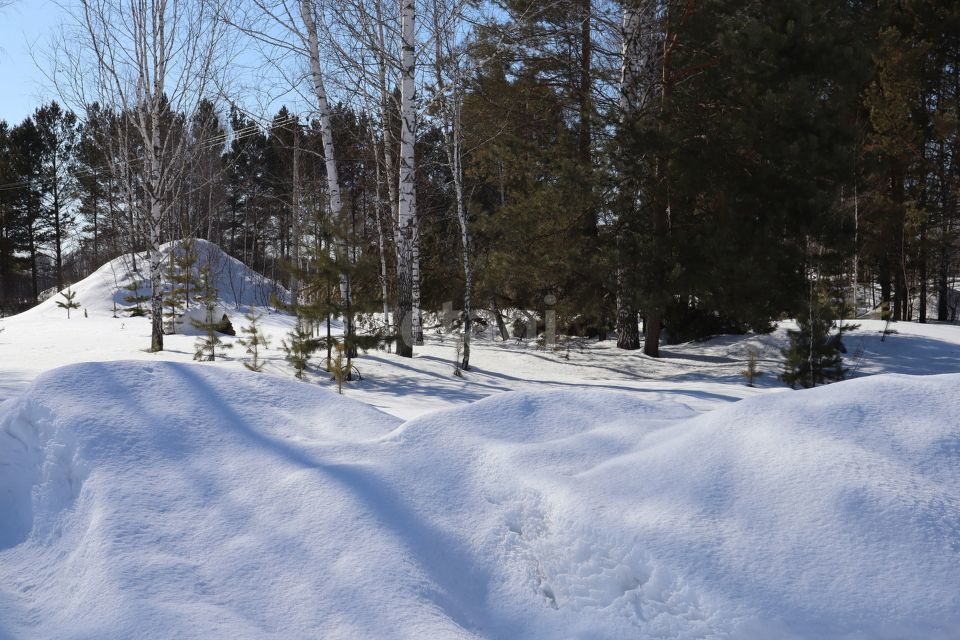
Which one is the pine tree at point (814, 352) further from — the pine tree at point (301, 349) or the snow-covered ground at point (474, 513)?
the pine tree at point (301, 349)

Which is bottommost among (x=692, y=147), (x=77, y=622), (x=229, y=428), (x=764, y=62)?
(x=77, y=622)

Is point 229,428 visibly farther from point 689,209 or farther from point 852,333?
point 852,333

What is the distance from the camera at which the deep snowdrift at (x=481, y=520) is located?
2373mm

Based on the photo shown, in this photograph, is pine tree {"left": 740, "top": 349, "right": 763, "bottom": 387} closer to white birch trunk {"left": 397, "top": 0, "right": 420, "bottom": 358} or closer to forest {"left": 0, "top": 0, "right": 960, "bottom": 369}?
forest {"left": 0, "top": 0, "right": 960, "bottom": 369}

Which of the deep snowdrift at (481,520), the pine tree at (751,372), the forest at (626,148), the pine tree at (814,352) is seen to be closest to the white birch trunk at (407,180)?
the forest at (626,148)

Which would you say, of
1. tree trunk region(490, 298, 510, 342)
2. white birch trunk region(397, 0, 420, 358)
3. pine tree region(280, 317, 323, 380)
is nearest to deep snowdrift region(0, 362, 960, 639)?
pine tree region(280, 317, 323, 380)

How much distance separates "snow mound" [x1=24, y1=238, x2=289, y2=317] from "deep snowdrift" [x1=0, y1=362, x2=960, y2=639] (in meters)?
15.8

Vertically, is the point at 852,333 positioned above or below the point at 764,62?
below

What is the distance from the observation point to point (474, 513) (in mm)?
3043

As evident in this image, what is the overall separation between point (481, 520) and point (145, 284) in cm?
2008

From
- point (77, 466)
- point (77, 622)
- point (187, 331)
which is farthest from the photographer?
point (187, 331)

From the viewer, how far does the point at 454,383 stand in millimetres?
8562

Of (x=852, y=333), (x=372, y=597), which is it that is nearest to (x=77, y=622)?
(x=372, y=597)

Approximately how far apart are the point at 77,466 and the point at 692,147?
8903 millimetres
